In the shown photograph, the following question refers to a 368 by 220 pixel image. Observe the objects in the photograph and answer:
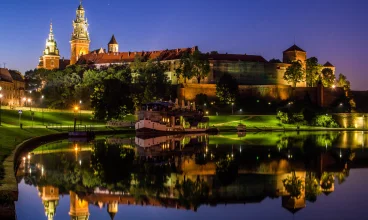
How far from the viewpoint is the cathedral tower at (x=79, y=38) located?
457 feet

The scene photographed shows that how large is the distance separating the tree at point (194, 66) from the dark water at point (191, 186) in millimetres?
62821

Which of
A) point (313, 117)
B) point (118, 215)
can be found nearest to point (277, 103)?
point (313, 117)

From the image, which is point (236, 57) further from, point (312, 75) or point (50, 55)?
point (50, 55)

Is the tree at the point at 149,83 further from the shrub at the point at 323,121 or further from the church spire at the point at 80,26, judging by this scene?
the church spire at the point at 80,26

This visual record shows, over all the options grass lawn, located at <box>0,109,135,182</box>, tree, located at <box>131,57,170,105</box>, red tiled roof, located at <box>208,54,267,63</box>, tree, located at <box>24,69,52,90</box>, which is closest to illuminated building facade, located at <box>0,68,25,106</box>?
tree, located at <box>24,69,52,90</box>

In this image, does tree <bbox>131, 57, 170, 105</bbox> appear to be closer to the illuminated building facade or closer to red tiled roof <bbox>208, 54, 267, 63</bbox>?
red tiled roof <bbox>208, 54, 267, 63</bbox>

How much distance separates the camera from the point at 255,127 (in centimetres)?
7362

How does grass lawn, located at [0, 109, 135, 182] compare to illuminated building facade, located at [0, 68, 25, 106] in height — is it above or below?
below

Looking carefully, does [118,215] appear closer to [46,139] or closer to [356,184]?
[356,184]

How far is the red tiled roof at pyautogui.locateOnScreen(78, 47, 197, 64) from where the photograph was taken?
114512mm

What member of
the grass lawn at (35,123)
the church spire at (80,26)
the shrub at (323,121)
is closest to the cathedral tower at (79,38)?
the church spire at (80,26)

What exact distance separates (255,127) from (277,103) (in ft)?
76.2

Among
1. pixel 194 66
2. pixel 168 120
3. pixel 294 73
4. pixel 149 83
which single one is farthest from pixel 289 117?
pixel 149 83

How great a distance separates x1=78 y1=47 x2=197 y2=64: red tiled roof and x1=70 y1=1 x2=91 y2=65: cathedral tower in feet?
29.9
